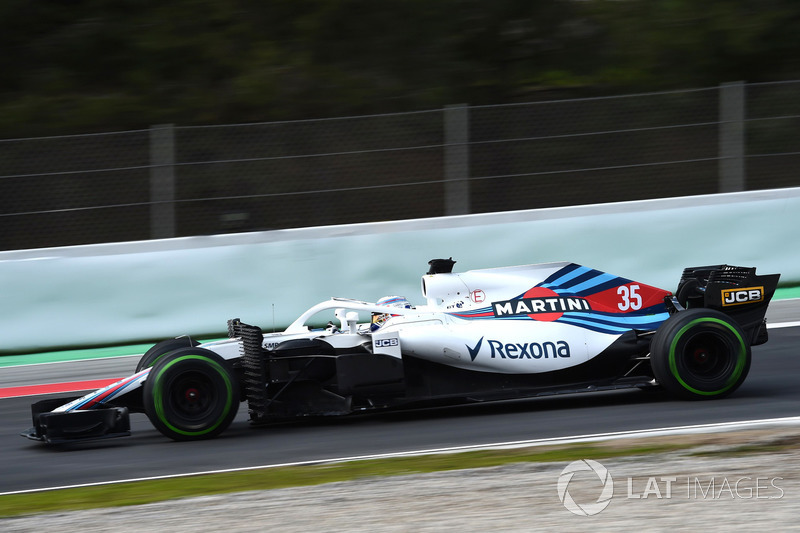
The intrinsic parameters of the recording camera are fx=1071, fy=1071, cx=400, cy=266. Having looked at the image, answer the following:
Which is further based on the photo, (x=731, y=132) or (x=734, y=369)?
(x=731, y=132)

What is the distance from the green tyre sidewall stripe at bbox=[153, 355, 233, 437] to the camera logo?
238 cm

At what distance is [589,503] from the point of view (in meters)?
4.97

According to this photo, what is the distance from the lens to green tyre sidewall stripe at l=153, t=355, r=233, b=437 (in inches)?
268

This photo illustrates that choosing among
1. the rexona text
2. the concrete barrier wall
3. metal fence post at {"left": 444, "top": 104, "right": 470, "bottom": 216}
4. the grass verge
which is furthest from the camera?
metal fence post at {"left": 444, "top": 104, "right": 470, "bottom": 216}

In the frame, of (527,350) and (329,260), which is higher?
(329,260)

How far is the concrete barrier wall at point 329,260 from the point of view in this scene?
10.5 metres

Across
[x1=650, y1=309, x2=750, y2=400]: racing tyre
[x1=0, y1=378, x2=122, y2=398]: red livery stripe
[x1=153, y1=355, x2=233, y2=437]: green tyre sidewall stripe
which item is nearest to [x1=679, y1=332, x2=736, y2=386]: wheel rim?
[x1=650, y1=309, x2=750, y2=400]: racing tyre

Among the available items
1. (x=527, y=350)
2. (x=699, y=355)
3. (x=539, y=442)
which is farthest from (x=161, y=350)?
(x=699, y=355)

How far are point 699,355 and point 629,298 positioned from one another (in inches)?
25.4

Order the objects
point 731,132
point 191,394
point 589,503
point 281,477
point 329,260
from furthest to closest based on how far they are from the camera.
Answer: point 731,132 → point 329,260 → point 191,394 → point 281,477 → point 589,503

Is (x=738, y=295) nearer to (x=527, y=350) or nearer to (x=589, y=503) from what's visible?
(x=527, y=350)

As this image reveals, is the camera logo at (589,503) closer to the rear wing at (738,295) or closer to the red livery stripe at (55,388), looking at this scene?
the rear wing at (738,295)

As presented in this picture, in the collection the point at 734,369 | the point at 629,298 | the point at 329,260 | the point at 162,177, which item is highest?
the point at 162,177

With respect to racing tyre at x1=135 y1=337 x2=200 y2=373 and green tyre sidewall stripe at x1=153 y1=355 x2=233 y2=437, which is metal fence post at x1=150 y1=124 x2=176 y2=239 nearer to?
racing tyre at x1=135 y1=337 x2=200 y2=373
